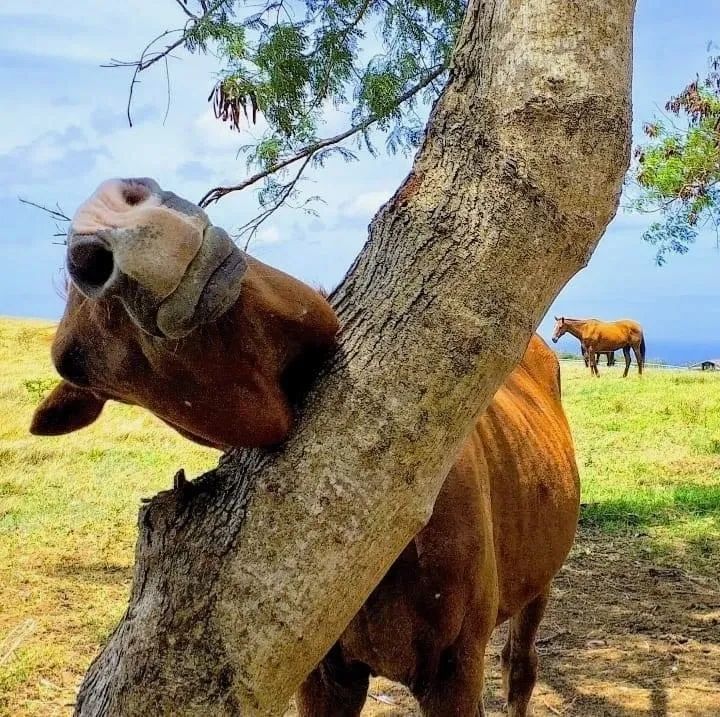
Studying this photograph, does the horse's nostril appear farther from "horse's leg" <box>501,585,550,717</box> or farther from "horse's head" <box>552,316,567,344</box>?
"horse's head" <box>552,316,567,344</box>

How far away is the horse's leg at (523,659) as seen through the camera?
3.43 metres

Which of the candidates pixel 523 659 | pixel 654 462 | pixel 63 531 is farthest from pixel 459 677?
pixel 654 462

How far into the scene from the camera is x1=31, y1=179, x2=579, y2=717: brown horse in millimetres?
1030

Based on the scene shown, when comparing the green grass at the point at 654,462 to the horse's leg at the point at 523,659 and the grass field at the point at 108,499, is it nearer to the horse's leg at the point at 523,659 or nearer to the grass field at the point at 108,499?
the grass field at the point at 108,499

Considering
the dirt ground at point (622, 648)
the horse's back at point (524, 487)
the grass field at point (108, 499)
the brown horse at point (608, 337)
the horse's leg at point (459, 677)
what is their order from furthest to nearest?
the brown horse at point (608, 337) < the grass field at point (108, 499) < the dirt ground at point (622, 648) < the horse's back at point (524, 487) < the horse's leg at point (459, 677)

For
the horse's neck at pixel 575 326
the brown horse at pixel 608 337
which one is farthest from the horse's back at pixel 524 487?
the horse's neck at pixel 575 326

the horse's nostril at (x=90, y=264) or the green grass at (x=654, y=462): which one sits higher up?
the horse's nostril at (x=90, y=264)

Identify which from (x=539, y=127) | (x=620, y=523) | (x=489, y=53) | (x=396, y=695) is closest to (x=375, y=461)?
Result: (x=539, y=127)

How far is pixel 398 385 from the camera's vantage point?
1193mm

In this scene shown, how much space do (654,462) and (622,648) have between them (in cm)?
491

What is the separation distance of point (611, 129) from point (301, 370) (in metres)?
0.58

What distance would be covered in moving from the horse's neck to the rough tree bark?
23.3 metres

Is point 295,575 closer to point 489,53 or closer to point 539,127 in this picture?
point 539,127

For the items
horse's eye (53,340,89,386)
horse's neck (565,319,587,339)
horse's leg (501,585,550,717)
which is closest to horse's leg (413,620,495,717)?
horse's eye (53,340,89,386)
